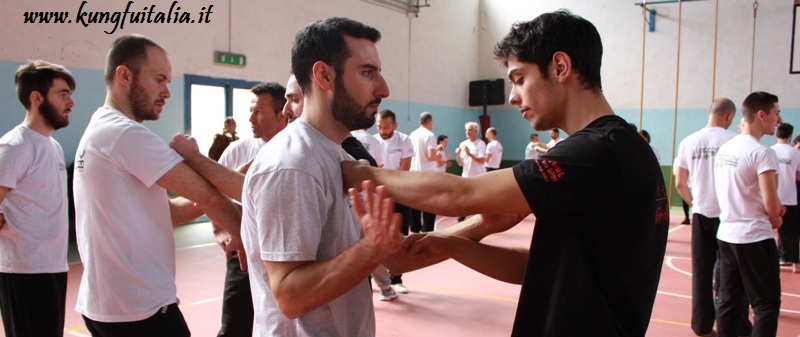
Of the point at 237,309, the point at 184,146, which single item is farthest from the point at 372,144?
the point at 184,146

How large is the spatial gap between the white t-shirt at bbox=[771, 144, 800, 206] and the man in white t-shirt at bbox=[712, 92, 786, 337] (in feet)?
10.9

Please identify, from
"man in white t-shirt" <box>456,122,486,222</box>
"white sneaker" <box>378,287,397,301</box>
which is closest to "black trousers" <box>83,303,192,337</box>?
"white sneaker" <box>378,287,397,301</box>

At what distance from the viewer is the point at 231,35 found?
11352 millimetres

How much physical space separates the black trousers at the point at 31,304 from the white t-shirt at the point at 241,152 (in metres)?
1.29

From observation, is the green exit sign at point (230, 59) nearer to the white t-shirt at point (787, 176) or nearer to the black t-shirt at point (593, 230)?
the white t-shirt at point (787, 176)

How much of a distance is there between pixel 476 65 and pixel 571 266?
1768 centimetres

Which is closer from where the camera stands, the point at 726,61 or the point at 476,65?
the point at 726,61

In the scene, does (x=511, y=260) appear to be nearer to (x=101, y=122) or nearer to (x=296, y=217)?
(x=296, y=217)

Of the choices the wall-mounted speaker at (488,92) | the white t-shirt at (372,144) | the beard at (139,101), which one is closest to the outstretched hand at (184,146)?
the beard at (139,101)

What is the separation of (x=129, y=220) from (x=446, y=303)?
4327 mm

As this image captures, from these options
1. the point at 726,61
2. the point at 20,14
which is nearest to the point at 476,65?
the point at 726,61

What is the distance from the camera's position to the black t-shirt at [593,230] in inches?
69.9

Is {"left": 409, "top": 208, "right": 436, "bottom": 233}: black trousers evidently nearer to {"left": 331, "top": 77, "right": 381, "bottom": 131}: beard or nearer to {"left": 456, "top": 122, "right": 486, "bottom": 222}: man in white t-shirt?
{"left": 456, "top": 122, "right": 486, "bottom": 222}: man in white t-shirt

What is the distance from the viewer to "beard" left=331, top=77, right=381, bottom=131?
1.96 metres
